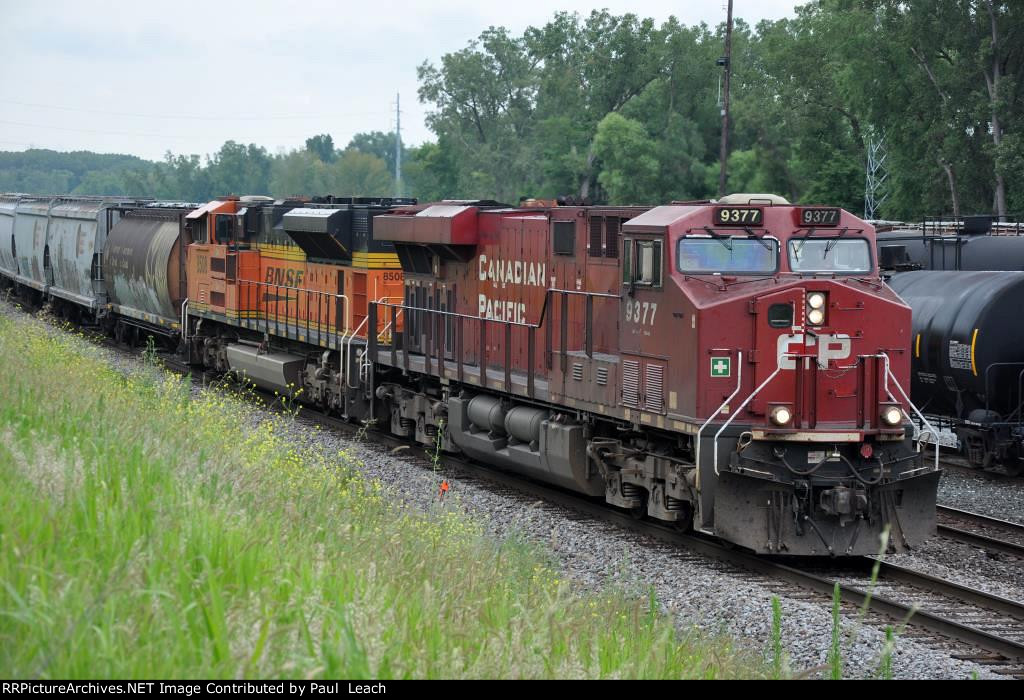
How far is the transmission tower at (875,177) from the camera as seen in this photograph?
55.1 metres

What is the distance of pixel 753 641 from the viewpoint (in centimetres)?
879

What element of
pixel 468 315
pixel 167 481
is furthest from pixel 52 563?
pixel 468 315

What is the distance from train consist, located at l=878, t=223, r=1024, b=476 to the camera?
16.5m

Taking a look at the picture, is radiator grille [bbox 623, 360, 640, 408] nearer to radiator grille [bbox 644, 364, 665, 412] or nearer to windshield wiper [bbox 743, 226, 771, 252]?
radiator grille [bbox 644, 364, 665, 412]

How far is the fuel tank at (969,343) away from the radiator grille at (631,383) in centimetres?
652

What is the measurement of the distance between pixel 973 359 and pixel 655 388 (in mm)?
6725

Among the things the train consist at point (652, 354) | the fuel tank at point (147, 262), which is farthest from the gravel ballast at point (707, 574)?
the fuel tank at point (147, 262)

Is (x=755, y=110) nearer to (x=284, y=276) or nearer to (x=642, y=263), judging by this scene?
(x=284, y=276)

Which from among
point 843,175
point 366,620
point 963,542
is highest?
point 843,175

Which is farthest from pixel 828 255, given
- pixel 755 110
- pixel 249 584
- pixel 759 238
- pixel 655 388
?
pixel 755 110

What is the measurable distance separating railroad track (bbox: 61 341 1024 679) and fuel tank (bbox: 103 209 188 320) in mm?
16351

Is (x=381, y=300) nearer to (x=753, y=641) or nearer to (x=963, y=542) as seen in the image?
(x=963, y=542)

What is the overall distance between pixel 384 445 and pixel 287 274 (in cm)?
587

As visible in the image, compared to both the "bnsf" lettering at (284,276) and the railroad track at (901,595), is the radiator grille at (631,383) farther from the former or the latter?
the "bnsf" lettering at (284,276)
